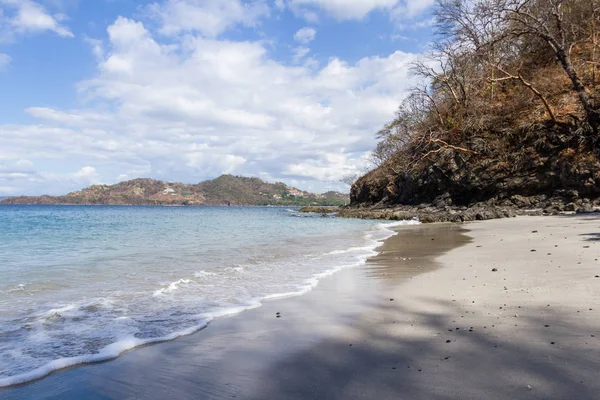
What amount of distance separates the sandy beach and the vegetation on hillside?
1687cm

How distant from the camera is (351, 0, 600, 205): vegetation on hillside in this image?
1898cm

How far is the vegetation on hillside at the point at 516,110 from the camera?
62.3ft

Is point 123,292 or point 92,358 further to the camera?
point 123,292

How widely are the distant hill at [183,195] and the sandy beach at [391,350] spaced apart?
437 ft

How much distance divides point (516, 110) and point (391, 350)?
2664cm

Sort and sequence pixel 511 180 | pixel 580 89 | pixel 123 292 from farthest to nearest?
1. pixel 511 180
2. pixel 580 89
3. pixel 123 292

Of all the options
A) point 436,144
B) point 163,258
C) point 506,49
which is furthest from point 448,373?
point 506,49

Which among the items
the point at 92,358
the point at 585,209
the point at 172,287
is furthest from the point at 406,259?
the point at 585,209

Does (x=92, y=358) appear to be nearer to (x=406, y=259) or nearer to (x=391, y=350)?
(x=391, y=350)

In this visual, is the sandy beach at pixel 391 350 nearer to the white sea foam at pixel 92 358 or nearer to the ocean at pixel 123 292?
the white sea foam at pixel 92 358

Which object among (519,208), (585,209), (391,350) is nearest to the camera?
(391,350)

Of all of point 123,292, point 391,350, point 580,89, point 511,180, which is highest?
point 580,89

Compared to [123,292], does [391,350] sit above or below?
above

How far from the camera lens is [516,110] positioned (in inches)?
981
